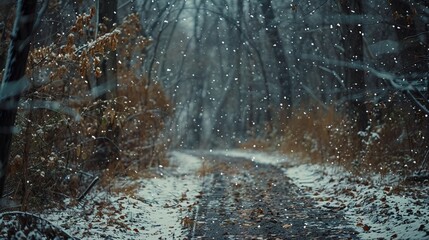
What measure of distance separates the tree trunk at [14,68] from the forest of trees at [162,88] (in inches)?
0.7

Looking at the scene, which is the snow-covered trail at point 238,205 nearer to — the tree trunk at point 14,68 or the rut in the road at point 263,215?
the rut in the road at point 263,215

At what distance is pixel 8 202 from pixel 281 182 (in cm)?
874

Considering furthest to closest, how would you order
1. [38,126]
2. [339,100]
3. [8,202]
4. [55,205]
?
[339,100]
[55,205]
[38,126]
[8,202]

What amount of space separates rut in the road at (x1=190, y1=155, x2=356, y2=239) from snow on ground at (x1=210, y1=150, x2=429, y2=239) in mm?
350

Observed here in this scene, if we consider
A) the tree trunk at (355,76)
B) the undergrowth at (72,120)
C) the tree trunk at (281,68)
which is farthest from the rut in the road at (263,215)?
the tree trunk at (281,68)

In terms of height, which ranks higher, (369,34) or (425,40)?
(369,34)

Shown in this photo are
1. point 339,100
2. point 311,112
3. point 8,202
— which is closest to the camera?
point 8,202

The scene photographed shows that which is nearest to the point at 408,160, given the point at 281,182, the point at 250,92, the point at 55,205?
the point at 281,182

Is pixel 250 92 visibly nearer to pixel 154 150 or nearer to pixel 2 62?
pixel 154 150

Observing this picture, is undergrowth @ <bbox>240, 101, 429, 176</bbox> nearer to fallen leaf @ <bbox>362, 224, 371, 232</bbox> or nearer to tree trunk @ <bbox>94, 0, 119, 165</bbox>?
fallen leaf @ <bbox>362, 224, 371, 232</bbox>

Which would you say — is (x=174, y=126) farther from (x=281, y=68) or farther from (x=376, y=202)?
(x=376, y=202)

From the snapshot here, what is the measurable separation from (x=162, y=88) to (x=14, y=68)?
40.7ft

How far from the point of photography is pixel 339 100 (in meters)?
19.4

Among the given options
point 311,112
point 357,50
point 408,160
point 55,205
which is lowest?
point 55,205
